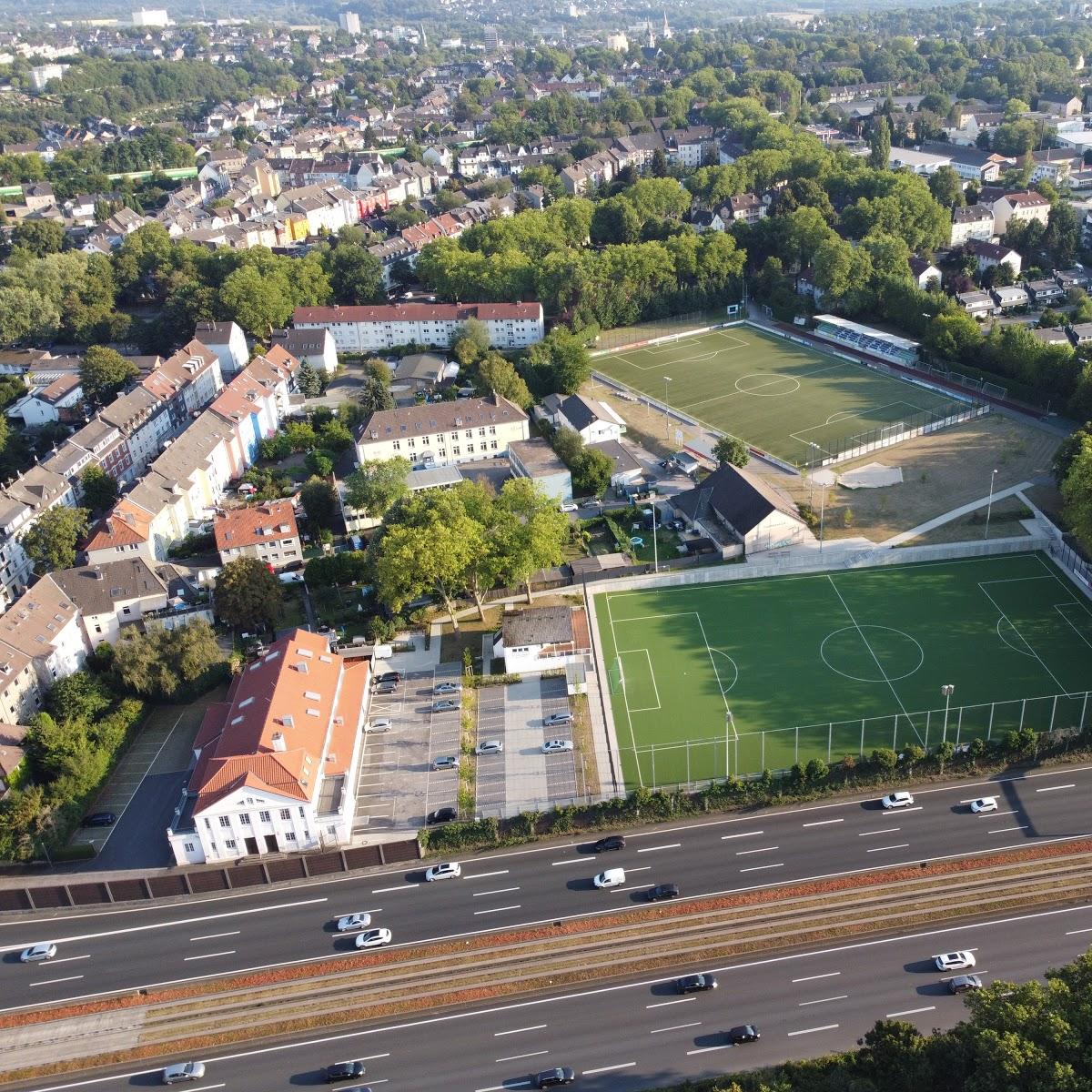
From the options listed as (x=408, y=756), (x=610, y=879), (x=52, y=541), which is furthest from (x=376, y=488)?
(x=610, y=879)

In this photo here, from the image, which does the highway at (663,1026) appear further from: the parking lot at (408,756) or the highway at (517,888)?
the parking lot at (408,756)

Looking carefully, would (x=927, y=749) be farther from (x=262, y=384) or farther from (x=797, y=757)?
(x=262, y=384)

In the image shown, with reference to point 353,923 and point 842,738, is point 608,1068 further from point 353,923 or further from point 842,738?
point 842,738

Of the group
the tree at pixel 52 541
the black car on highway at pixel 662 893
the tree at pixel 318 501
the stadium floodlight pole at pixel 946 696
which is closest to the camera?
the black car on highway at pixel 662 893

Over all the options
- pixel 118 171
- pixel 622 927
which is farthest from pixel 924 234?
pixel 118 171

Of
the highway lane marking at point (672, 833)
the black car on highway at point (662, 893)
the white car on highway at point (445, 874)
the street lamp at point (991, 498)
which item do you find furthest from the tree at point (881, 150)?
the white car on highway at point (445, 874)
